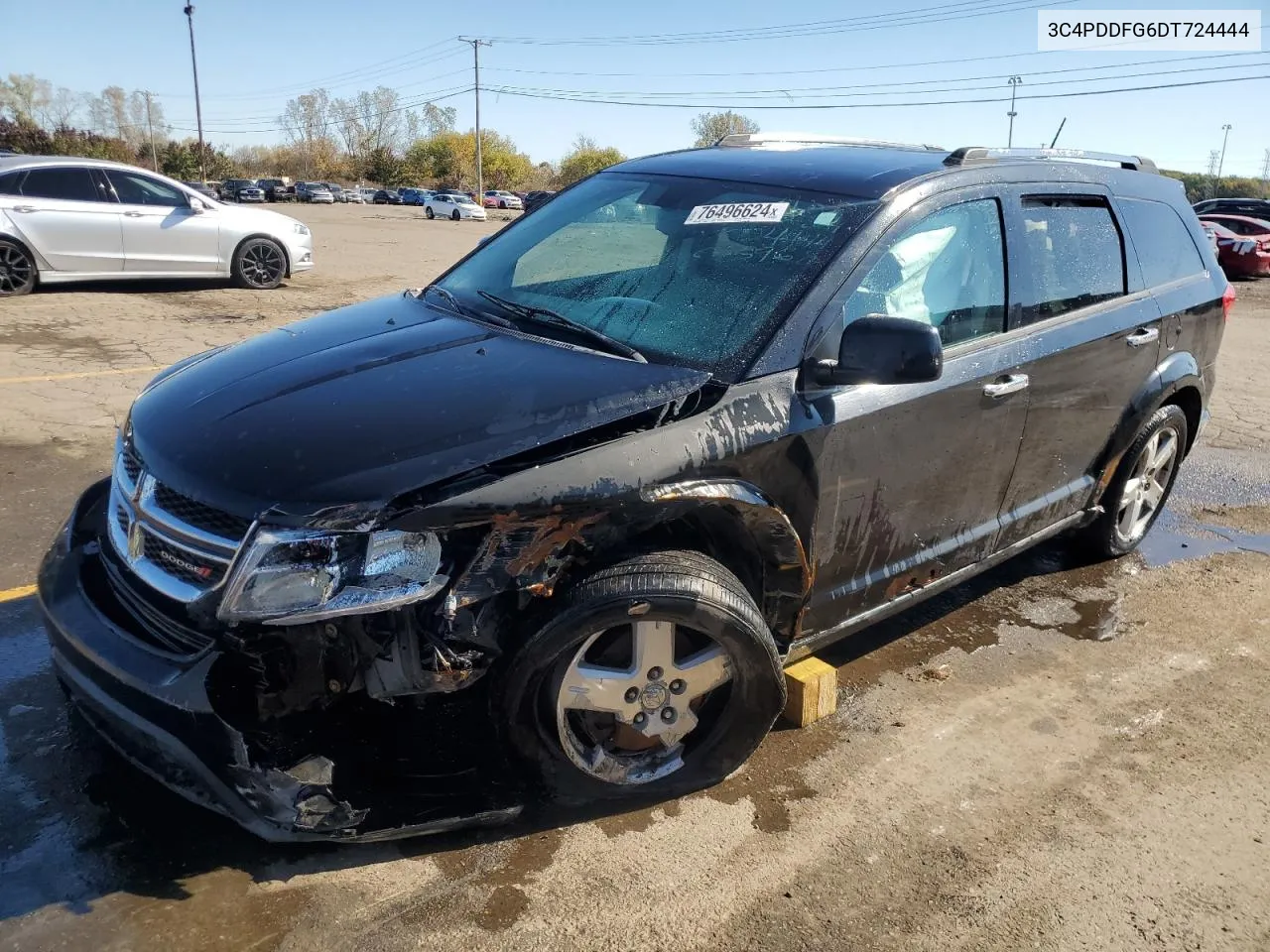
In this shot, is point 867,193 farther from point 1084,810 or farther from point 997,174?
point 1084,810

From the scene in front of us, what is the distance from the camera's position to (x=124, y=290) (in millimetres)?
11883

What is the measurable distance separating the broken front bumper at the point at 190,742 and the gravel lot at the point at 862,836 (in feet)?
0.83

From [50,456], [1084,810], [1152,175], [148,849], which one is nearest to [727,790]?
[1084,810]

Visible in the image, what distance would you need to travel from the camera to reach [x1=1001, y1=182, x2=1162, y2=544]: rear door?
11.8 ft

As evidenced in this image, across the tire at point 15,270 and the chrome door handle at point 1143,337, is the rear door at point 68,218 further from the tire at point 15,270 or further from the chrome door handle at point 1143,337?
the chrome door handle at point 1143,337

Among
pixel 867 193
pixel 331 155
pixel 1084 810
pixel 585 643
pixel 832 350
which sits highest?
pixel 331 155

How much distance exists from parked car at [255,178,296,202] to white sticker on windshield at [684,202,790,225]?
6729 cm

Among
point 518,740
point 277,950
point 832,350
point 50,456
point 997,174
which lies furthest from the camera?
point 50,456

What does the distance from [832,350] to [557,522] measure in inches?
41.5

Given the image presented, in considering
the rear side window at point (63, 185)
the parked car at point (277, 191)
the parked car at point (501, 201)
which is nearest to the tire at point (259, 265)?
the rear side window at point (63, 185)

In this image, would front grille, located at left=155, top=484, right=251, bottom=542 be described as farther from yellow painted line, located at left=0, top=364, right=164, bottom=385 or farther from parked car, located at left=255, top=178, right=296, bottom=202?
parked car, located at left=255, top=178, right=296, bottom=202

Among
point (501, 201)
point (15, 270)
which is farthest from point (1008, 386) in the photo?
point (501, 201)

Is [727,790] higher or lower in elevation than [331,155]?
lower

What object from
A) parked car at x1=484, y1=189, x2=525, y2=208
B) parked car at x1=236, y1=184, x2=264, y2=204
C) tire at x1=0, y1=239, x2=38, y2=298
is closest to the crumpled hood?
tire at x1=0, y1=239, x2=38, y2=298
